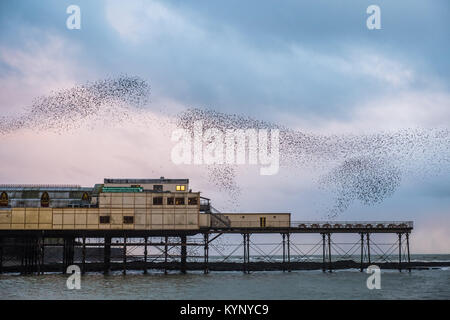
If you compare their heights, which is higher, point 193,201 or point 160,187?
point 160,187

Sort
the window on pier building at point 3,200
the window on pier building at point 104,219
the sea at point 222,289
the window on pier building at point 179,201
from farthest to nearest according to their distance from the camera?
the window on pier building at point 3,200, the window on pier building at point 179,201, the window on pier building at point 104,219, the sea at point 222,289

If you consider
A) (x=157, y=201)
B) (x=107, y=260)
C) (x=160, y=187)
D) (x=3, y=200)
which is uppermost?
(x=160, y=187)

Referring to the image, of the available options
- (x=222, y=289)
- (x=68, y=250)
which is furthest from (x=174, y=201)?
(x=68, y=250)

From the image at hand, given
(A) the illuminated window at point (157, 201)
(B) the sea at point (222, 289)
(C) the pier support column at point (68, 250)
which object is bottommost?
(B) the sea at point (222, 289)

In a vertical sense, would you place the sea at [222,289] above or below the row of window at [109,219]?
below

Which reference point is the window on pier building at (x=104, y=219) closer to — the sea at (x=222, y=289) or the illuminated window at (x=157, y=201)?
the illuminated window at (x=157, y=201)

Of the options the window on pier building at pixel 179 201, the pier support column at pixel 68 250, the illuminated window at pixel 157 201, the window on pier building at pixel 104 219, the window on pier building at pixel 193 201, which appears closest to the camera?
the window on pier building at pixel 104 219

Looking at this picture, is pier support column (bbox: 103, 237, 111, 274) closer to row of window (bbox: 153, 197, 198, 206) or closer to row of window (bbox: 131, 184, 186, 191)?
row of window (bbox: 131, 184, 186, 191)

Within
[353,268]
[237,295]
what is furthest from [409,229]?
[237,295]

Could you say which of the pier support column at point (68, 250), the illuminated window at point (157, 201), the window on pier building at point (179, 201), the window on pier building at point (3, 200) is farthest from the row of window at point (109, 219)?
the window on pier building at point (3, 200)

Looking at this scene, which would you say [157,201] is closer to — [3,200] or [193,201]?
[193,201]

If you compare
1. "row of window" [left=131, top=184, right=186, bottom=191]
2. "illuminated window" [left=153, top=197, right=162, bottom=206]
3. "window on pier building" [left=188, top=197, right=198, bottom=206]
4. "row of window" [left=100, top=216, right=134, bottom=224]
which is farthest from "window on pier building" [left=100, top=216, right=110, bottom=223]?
"window on pier building" [left=188, top=197, right=198, bottom=206]
